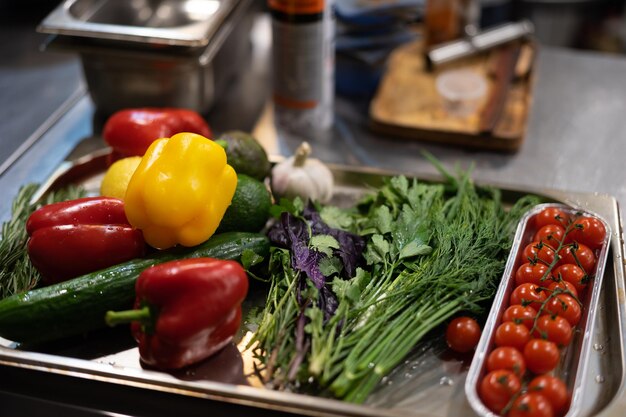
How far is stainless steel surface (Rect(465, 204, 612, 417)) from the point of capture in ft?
3.17

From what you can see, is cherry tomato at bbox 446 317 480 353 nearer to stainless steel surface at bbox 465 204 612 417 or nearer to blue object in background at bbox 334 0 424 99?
stainless steel surface at bbox 465 204 612 417

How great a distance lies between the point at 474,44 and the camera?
1.97 meters

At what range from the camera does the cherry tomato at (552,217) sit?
1.25 metres

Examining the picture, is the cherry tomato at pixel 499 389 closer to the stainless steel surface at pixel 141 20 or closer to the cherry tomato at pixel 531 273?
the cherry tomato at pixel 531 273

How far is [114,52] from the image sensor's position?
5.32ft

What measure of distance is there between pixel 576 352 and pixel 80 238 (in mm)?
829

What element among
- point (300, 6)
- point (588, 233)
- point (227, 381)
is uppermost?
point (300, 6)

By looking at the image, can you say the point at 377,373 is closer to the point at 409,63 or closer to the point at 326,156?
the point at 326,156

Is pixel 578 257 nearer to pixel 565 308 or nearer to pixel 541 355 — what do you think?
pixel 565 308

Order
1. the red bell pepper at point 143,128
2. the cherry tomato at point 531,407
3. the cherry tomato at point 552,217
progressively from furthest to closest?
the red bell pepper at point 143,128 < the cherry tomato at point 552,217 < the cherry tomato at point 531,407

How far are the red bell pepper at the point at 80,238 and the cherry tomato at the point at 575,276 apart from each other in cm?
73

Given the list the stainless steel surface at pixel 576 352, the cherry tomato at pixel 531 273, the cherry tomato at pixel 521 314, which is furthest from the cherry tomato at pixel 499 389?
the cherry tomato at pixel 531 273

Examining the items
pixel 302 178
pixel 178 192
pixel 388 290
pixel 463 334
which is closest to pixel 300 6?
pixel 302 178

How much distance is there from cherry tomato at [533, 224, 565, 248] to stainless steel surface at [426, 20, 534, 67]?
0.83 meters
